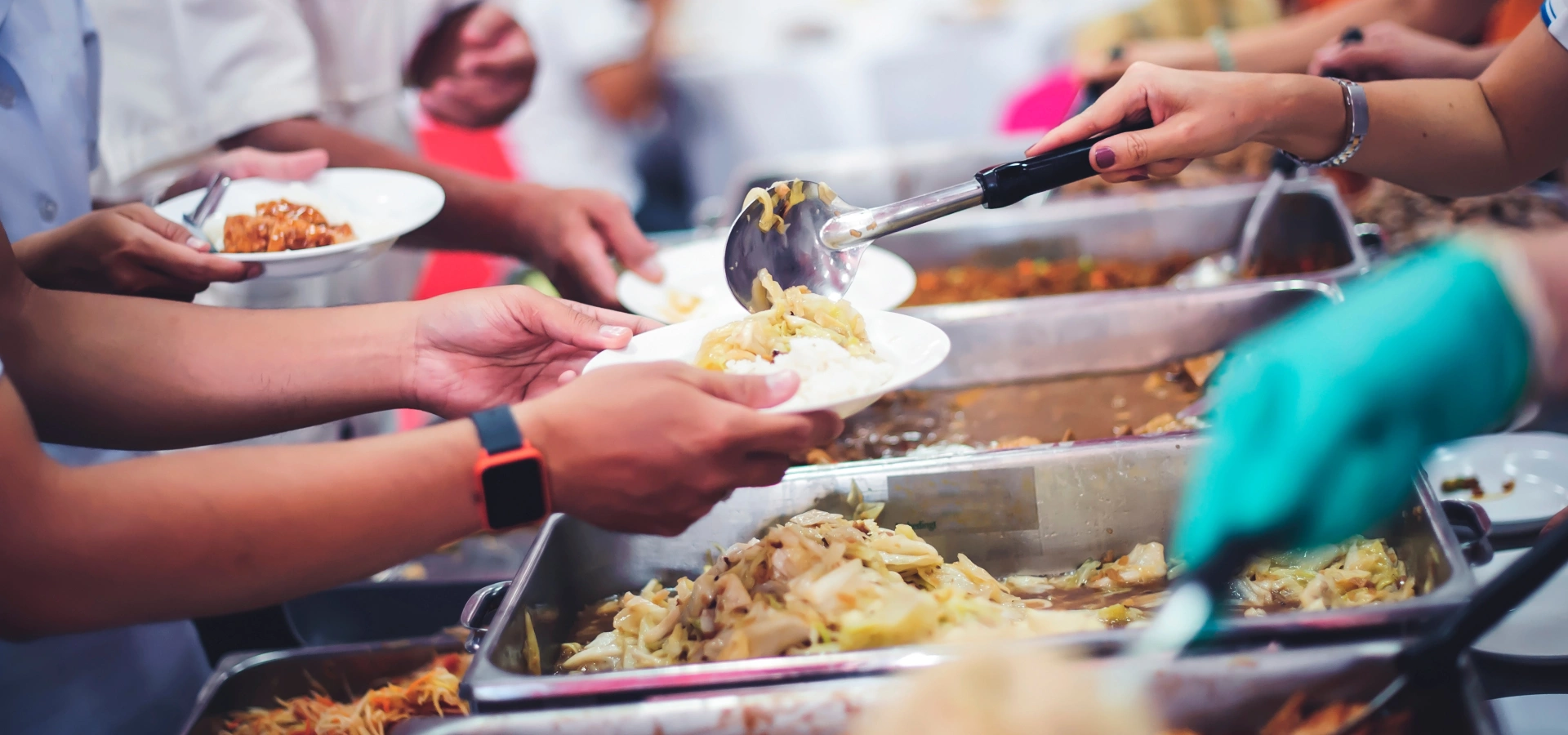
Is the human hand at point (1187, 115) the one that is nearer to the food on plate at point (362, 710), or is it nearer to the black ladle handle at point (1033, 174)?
the black ladle handle at point (1033, 174)

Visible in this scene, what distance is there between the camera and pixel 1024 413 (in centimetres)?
234

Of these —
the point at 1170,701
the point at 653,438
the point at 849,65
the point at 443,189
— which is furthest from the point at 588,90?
the point at 1170,701

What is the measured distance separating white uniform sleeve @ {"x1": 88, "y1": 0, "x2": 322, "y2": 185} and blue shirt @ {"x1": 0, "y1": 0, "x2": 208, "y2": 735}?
0.46m

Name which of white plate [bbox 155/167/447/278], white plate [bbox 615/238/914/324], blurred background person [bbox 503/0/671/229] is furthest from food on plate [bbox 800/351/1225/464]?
blurred background person [bbox 503/0/671/229]

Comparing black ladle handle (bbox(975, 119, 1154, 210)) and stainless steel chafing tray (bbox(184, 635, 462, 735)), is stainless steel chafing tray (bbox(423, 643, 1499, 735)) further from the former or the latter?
black ladle handle (bbox(975, 119, 1154, 210))

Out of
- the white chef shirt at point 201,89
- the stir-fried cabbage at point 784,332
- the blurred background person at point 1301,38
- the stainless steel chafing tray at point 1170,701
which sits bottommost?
the stainless steel chafing tray at point 1170,701

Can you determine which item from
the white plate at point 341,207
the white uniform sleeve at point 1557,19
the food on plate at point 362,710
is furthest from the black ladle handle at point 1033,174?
the food on plate at point 362,710

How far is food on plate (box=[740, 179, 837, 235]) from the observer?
187 cm

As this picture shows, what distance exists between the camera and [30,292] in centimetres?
153

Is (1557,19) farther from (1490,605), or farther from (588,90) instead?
(588,90)

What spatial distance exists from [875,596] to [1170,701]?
408 mm

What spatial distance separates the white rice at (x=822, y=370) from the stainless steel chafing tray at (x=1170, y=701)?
1.22 feet

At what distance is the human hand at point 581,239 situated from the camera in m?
2.31

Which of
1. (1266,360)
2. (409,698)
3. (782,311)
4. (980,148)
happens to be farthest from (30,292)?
(980,148)
